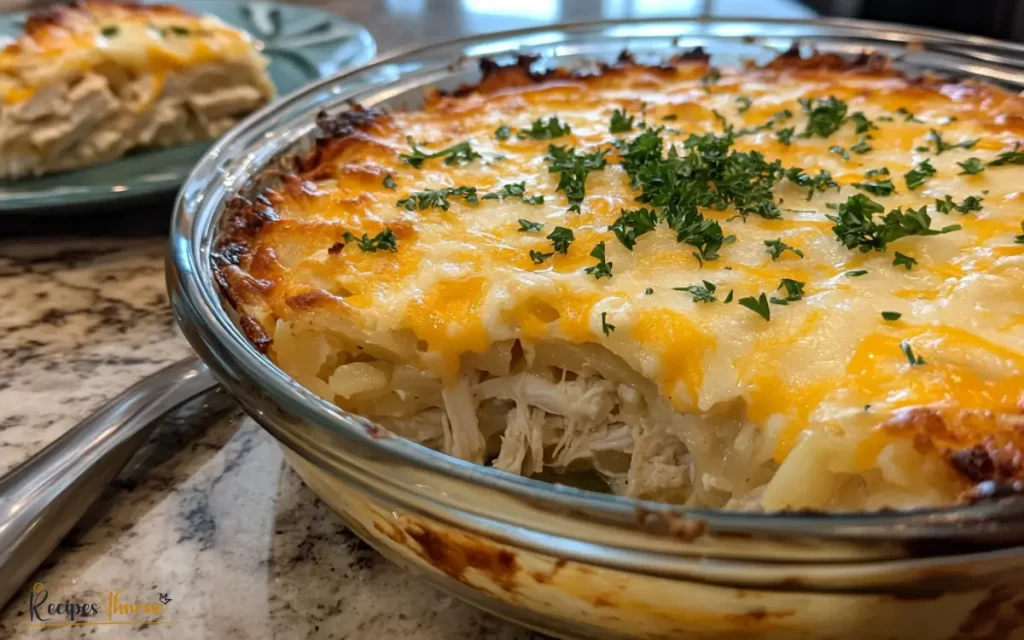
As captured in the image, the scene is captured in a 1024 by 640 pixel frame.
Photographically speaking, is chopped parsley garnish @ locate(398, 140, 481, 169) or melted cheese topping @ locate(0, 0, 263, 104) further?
melted cheese topping @ locate(0, 0, 263, 104)

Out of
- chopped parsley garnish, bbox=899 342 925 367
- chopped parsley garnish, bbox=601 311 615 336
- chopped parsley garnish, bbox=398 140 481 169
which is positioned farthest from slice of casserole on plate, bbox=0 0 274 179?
chopped parsley garnish, bbox=899 342 925 367

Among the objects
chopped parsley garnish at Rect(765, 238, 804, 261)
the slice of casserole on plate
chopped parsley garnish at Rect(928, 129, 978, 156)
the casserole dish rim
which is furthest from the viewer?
the slice of casserole on plate

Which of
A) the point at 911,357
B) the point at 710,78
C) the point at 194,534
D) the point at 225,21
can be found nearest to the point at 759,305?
the point at 911,357

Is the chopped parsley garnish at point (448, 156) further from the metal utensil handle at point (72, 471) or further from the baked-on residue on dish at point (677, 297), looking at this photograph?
the metal utensil handle at point (72, 471)

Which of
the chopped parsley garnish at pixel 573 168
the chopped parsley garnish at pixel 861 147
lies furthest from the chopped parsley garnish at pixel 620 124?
the chopped parsley garnish at pixel 861 147

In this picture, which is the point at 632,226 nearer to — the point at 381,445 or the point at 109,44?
the point at 381,445

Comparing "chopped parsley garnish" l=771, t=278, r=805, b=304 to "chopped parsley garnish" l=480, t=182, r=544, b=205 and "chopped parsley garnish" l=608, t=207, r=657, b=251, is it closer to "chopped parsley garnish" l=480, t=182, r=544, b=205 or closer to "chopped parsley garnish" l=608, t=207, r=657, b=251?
"chopped parsley garnish" l=608, t=207, r=657, b=251

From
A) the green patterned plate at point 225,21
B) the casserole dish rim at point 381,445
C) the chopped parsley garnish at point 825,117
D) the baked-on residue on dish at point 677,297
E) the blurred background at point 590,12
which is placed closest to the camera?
the casserole dish rim at point 381,445
